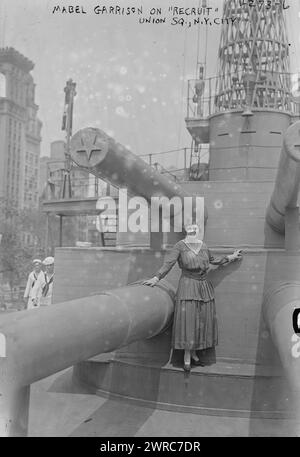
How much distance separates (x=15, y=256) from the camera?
19844 mm

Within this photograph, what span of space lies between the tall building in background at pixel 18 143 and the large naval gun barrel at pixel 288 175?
12.1m

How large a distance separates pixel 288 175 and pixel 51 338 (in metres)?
1.67

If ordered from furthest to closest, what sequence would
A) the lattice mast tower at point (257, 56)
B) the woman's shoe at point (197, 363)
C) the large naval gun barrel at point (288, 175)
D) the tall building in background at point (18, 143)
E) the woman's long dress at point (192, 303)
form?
1. the tall building in background at point (18, 143)
2. the lattice mast tower at point (257, 56)
3. the woman's shoe at point (197, 363)
4. the woman's long dress at point (192, 303)
5. the large naval gun barrel at point (288, 175)

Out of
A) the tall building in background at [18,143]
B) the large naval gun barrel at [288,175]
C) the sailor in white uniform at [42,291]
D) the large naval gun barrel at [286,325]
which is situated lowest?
the sailor in white uniform at [42,291]

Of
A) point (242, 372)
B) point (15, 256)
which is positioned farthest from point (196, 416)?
point (15, 256)

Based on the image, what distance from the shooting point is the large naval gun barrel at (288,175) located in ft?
9.53

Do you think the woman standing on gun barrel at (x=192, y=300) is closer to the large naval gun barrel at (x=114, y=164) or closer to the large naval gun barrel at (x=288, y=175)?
the large naval gun barrel at (x=114, y=164)

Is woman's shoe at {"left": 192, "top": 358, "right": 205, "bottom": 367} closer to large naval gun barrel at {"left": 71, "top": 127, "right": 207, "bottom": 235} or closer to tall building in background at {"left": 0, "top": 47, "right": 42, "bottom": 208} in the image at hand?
large naval gun barrel at {"left": 71, "top": 127, "right": 207, "bottom": 235}

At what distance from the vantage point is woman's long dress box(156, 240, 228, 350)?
4.14 m

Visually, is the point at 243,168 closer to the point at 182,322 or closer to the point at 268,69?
the point at 268,69

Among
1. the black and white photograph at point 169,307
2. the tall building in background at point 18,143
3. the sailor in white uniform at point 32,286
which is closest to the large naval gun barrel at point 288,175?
the black and white photograph at point 169,307

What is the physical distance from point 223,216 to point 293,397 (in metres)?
1.85

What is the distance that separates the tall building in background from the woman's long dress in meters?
11.8

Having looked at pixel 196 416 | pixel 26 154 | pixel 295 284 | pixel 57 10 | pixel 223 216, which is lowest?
pixel 196 416
